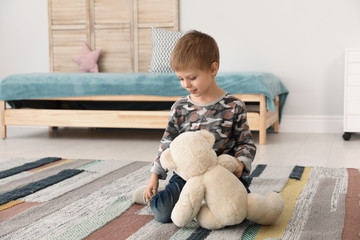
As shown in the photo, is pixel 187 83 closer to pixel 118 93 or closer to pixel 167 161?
pixel 167 161

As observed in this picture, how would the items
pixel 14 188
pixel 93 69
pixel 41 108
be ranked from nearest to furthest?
pixel 14 188
pixel 41 108
pixel 93 69

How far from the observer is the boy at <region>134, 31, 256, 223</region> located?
4.58 feet

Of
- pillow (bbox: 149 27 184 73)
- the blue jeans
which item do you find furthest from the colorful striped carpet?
pillow (bbox: 149 27 184 73)

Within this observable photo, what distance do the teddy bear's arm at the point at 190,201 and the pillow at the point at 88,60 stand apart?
108 inches

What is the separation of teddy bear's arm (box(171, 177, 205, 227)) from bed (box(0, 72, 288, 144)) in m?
1.70

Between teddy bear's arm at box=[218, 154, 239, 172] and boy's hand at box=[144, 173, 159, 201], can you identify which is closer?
teddy bear's arm at box=[218, 154, 239, 172]

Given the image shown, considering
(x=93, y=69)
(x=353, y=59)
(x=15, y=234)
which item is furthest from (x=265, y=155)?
(x=93, y=69)

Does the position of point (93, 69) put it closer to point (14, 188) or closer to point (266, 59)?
point (266, 59)

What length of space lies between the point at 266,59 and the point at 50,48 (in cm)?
177

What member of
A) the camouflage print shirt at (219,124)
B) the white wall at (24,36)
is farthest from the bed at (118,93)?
the camouflage print shirt at (219,124)

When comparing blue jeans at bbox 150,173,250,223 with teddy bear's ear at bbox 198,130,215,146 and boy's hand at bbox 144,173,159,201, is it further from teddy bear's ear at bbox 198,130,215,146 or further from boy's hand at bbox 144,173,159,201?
teddy bear's ear at bbox 198,130,215,146

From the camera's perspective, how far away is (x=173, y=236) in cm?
129

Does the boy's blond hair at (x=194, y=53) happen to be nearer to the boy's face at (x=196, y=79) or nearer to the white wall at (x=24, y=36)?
the boy's face at (x=196, y=79)

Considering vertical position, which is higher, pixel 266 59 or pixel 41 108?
pixel 266 59
